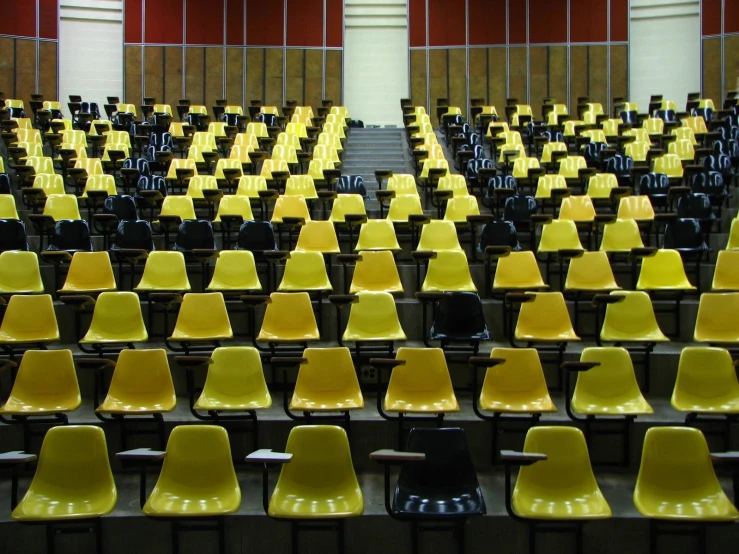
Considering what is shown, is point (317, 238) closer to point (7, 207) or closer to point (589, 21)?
point (7, 207)

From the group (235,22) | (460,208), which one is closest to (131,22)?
(235,22)

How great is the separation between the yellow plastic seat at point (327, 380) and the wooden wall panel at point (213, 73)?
9.94m

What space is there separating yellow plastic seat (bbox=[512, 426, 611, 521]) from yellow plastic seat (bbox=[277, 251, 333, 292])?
2093 mm

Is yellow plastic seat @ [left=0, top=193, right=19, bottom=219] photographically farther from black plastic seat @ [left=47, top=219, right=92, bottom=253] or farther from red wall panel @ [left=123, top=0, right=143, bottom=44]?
red wall panel @ [left=123, top=0, right=143, bottom=44]

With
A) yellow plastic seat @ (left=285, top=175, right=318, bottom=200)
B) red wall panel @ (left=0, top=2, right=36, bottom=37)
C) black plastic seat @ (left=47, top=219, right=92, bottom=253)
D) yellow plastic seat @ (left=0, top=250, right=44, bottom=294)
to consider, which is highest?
red wall panel @ (left=0, top=2, right=36, bottom=37)

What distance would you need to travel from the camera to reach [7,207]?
5727 mm

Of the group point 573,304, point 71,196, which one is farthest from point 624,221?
point 71,196

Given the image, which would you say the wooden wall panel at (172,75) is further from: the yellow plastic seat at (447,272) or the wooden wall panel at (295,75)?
the yellow plastic seat at (447,272)

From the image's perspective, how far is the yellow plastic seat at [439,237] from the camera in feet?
17.8

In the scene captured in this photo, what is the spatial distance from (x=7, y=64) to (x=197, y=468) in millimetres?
10957

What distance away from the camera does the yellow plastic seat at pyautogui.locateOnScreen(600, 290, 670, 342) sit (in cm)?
423

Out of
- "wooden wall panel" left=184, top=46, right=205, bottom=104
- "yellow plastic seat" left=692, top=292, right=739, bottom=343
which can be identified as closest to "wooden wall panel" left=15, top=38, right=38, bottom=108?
"wooden wall panel" left=184, top=46, right=205, bottom=104

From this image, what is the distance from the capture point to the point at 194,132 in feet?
29.4

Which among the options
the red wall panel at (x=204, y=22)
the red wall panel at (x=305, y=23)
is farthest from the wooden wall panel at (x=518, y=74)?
the red wall panel at (x=204, y=22)
